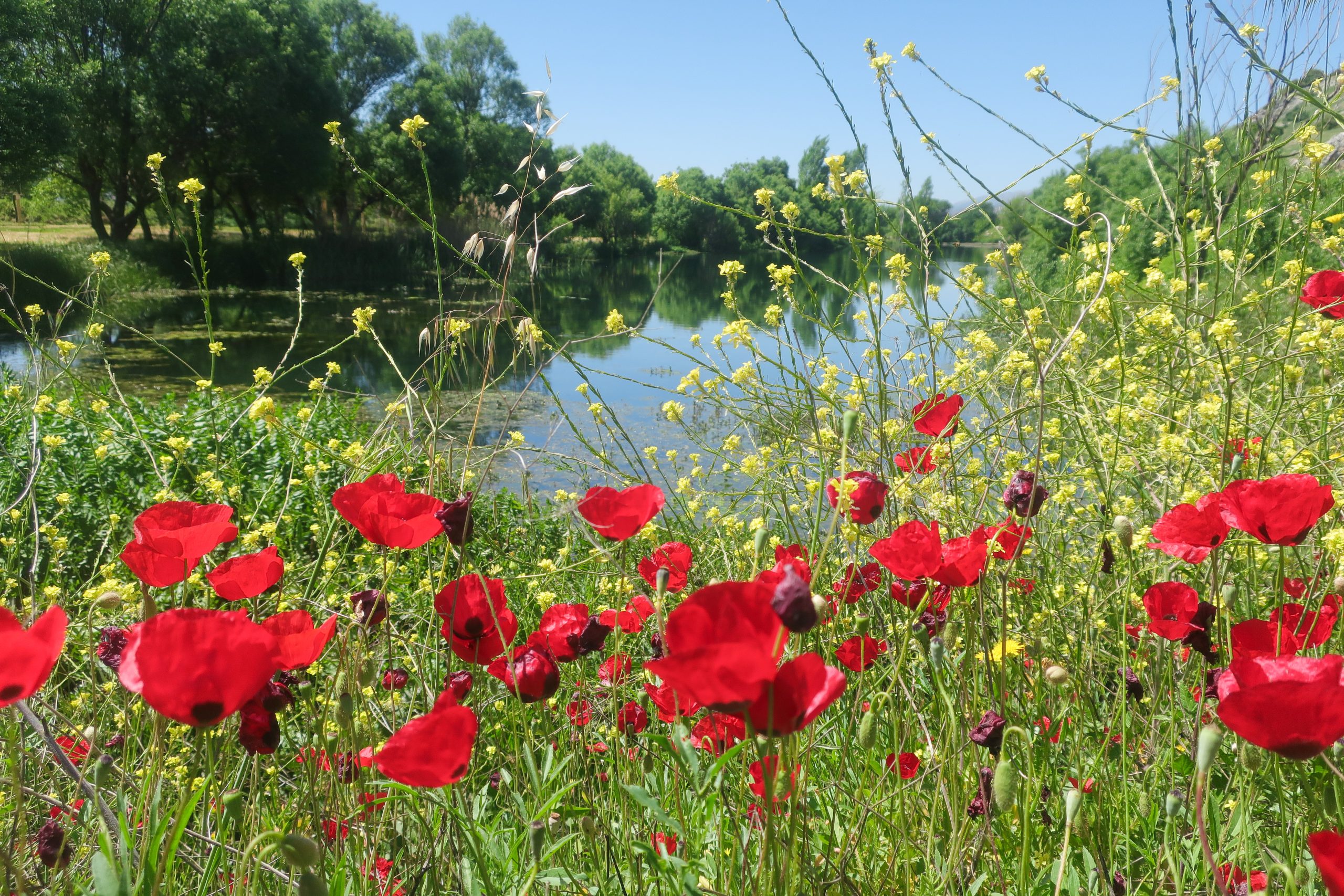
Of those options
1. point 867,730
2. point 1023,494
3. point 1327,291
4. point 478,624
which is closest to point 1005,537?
point 1023,494

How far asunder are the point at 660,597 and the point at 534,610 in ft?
6.31

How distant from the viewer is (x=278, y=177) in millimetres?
21547

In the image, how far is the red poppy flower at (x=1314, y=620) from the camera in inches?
40.5

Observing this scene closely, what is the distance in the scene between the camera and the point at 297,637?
0.78m

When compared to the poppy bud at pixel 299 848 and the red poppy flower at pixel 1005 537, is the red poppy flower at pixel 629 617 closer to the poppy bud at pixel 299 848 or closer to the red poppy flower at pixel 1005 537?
the red poppy flower at pixel 1005 537

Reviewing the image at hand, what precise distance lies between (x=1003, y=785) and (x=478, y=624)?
1.88ft

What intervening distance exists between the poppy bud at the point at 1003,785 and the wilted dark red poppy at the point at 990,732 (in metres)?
0.14

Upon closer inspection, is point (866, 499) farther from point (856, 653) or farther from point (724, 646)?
point (724, 646)

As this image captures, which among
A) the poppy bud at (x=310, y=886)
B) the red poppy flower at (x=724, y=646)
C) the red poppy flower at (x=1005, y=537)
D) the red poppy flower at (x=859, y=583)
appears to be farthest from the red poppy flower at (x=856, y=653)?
the poppy bud at (x=310, y=886)

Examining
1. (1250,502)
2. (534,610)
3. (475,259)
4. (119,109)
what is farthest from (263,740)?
(119,109)

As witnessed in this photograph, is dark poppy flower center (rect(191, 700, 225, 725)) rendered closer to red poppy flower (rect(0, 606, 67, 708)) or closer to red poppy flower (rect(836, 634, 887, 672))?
red poppy flower (rect(0, 606, 67, 708))

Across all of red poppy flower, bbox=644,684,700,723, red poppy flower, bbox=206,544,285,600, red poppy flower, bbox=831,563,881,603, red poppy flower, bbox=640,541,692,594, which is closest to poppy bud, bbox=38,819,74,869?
red poppy flower, bbox=206,544,285,600

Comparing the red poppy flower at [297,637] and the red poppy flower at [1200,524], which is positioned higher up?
the red poppy flower at [1200,524]

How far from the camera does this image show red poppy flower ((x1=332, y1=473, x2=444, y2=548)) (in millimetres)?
898
